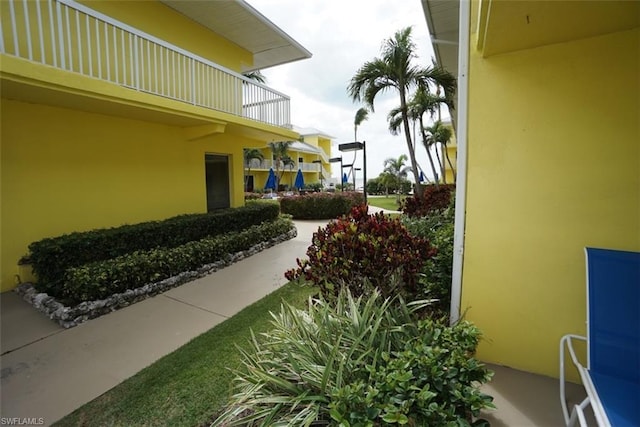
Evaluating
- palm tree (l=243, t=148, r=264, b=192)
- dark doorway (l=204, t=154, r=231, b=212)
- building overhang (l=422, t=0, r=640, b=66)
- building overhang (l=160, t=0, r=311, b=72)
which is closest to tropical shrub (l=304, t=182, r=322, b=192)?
palm tree (l=243, t=148, r=264, b=192)

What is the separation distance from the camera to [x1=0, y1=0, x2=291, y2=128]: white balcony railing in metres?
4.61

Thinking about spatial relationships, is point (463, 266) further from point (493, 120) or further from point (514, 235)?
point (493, 120)

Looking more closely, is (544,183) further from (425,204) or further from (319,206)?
(319,206)

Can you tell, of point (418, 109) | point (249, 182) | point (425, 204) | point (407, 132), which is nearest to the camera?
point (425, 204)

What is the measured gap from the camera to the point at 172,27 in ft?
24.7

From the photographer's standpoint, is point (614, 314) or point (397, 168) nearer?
point (614, 314)

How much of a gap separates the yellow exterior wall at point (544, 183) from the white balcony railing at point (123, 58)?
595 centimetres

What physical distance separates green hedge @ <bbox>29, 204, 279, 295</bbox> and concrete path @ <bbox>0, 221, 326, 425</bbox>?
662 mm

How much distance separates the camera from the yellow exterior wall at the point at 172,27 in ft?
20.9

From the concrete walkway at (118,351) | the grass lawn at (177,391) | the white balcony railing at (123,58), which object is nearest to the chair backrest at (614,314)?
the concrete walkway at (118,351)

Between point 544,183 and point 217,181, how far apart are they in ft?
28.5

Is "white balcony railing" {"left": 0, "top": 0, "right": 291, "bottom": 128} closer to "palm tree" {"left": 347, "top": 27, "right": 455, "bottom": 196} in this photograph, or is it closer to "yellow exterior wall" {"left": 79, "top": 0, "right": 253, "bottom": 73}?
"yellow exterior wall" {"left": 79, "top": 0, "right": 253, "bottom": 73}

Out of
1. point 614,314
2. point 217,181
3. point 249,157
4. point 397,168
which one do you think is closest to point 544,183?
point 614,314

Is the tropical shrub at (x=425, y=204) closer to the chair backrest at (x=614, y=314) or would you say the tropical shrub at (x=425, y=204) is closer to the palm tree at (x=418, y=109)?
the palm tree at (x=418, y=109)
